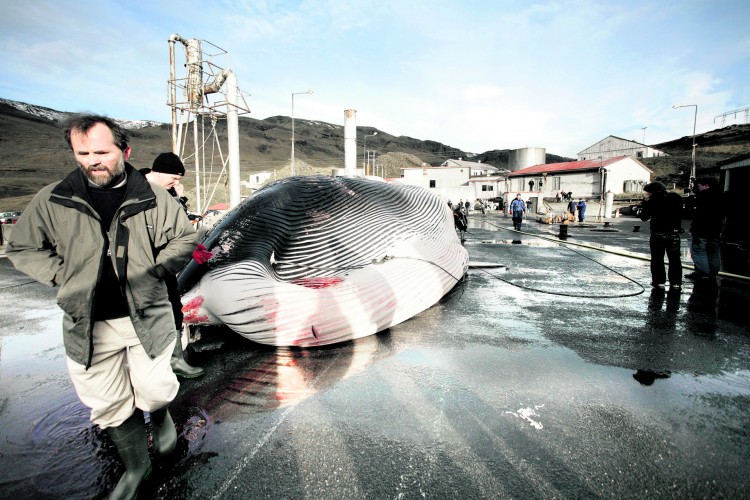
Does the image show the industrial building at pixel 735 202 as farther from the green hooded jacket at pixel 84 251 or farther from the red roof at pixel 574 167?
the red roof at pixel 574 167

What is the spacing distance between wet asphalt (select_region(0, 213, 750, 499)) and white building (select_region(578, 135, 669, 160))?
7672 centimetres

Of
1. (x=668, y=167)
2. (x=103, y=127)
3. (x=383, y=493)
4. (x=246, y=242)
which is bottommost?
(x=383, y=493)

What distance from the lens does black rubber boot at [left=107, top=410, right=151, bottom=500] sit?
2.23 metres

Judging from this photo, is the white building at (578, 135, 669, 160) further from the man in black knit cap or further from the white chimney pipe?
the man in black knit cap

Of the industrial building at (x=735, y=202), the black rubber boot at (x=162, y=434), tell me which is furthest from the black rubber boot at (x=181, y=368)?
the industrial building at (x=735, y=202)

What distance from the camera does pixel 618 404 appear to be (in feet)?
10.5

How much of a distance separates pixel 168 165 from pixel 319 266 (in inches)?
77.9

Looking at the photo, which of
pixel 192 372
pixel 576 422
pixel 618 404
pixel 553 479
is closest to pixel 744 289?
pixel 618 404

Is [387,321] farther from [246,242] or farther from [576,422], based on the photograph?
[576,422]

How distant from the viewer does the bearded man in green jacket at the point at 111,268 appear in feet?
7.06

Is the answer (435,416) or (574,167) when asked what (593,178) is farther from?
(435,416)

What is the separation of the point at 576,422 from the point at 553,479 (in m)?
0.71

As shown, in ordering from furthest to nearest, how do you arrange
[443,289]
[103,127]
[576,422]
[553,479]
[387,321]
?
[443,289], [387,321], [576,422], [553,479], [103,127]

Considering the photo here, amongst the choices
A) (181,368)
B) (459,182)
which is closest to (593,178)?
(459,182)
